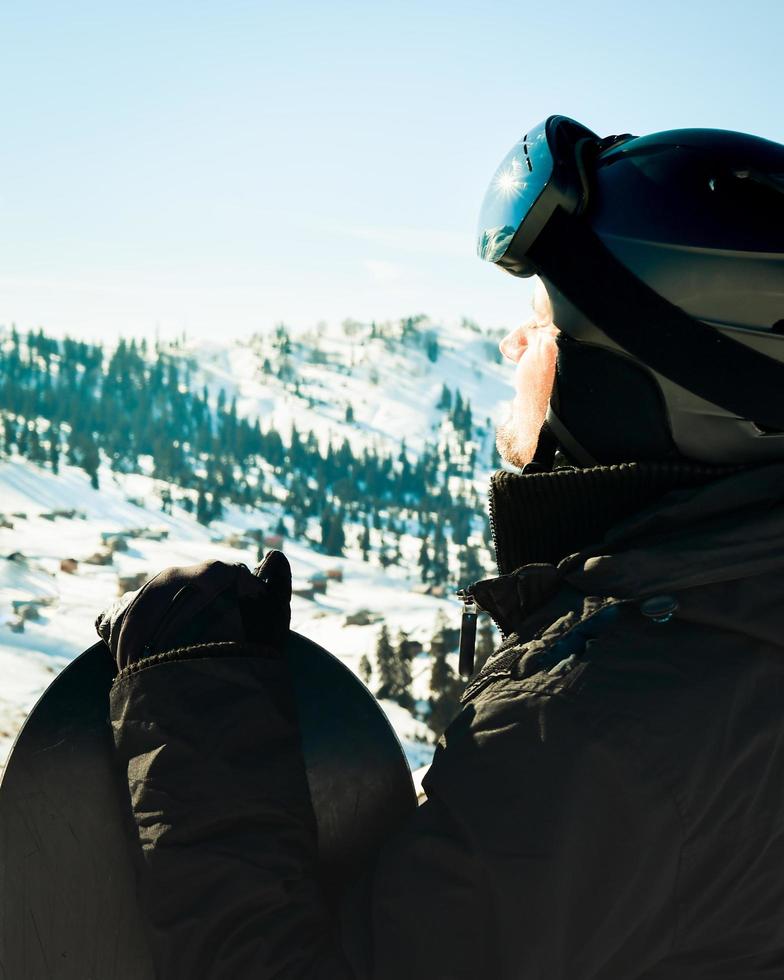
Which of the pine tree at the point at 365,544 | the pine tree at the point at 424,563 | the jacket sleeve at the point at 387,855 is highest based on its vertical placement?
the jacket sleeve at the point at 387,855

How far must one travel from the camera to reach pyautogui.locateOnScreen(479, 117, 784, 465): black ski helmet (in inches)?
71.5

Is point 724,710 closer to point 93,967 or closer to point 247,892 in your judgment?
point 247,892

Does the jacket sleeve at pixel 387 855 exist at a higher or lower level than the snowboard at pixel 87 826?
higher

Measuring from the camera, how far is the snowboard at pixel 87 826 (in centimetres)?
186

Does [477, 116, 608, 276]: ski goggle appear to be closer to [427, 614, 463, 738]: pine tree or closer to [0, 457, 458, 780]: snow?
[0, 457, 458, 780]: snow

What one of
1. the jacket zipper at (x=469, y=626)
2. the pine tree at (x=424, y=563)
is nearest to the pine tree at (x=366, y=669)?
the pine tree at (x=424, y=563)

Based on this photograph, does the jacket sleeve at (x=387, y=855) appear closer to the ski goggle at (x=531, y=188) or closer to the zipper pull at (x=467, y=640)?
the zipper pull at (x=467, y=640)

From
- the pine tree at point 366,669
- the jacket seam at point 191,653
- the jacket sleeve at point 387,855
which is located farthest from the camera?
the pine tree at point 366,669

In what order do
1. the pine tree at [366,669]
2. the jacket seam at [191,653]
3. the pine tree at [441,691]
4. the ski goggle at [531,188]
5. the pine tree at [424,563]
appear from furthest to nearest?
1. the pine tree at [424,563]
2. the pine tree at [366,669]
3. the pine tree at [441,691]
4. the ski goggle at [531,188]
5. the jacket seam at [191,653]

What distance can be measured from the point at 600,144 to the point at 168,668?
1.43 metres

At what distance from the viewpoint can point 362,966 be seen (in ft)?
4.85

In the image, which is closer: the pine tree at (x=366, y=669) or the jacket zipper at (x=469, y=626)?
the jacket zipper at (x=469, y=626)

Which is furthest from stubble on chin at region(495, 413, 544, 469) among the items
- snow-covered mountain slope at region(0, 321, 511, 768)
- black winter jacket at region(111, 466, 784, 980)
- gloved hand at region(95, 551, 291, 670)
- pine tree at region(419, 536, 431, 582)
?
pine tree at region(419, 536, 431, 582)

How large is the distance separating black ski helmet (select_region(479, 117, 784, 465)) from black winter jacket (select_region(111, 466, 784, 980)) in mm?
230
